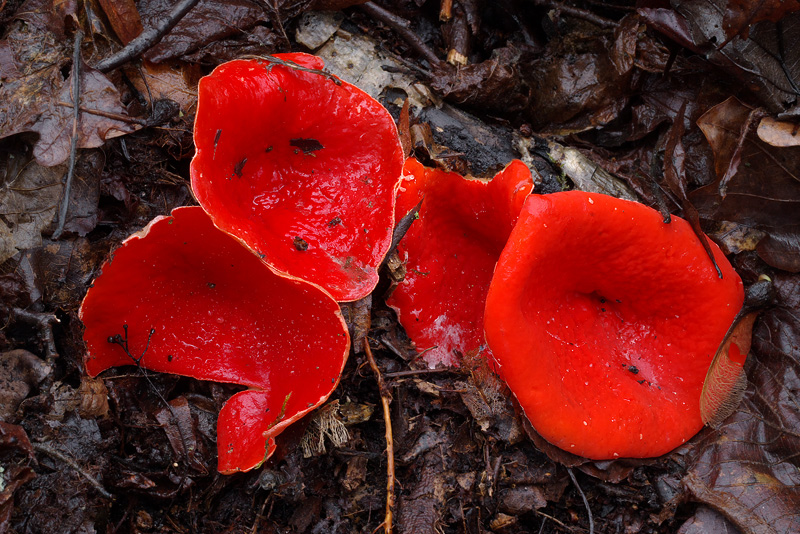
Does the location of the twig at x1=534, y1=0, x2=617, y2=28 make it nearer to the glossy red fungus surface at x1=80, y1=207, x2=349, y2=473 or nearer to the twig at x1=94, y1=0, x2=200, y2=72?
the twig at x1=94, y1=0, x2=200, y2=72

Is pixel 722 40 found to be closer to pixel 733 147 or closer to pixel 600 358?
pixel 733 147

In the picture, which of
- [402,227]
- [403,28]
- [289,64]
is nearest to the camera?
[289,64]

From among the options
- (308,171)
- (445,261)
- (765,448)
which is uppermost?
(308,171)

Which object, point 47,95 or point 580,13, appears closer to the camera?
point 47,95

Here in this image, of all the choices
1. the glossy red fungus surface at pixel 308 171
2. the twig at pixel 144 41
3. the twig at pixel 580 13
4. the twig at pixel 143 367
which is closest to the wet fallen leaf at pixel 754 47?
the twig at pixel 580 13

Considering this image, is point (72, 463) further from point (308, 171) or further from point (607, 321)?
point (607, 321)

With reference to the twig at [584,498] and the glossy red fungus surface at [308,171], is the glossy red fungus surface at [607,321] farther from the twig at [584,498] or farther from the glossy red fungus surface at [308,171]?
the glossy red fungus surface at [308,171]

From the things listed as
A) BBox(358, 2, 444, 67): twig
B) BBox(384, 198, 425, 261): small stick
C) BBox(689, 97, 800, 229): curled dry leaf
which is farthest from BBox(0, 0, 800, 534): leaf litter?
BBox(384, 198, 425, 261): small stick

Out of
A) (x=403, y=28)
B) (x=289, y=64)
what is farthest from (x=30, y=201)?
(x=403, y=28)
